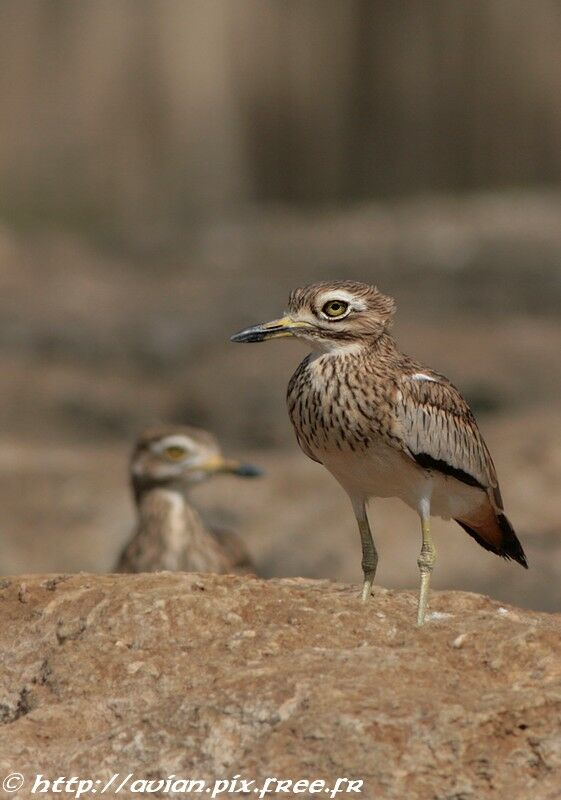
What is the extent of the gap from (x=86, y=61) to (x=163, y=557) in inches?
484

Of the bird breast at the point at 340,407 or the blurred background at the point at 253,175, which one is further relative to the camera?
the blurred background at the point at 253,175

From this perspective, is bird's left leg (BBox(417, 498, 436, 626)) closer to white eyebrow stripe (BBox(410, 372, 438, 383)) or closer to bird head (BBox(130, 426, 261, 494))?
white eyebrow stripe (BBox(410, 372, 438, 383))

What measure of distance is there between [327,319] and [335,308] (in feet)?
0.17

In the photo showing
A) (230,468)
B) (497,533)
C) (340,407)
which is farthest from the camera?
(230,468)

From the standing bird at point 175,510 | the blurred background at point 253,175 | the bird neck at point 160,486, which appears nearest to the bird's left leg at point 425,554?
the standing bird at point 175,510

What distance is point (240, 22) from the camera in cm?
1933

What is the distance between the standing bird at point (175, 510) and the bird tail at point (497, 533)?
250 centimetres

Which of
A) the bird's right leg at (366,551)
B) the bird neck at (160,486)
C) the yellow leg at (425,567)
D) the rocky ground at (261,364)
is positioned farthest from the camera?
the rocky ground at (261,364)

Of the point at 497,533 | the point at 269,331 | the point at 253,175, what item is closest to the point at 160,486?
the point at 497,533

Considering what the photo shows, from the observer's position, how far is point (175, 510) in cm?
886

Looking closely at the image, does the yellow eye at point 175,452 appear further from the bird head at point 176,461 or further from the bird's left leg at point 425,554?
the bird's left leg at point 425,554

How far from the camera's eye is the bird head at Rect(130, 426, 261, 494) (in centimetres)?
927

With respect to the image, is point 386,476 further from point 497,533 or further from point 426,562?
point 497,533

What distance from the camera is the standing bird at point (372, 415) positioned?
5.21 m
